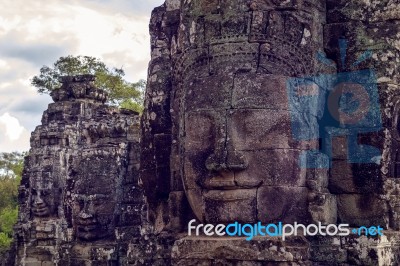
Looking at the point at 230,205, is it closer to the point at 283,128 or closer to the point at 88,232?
the point at 283,128

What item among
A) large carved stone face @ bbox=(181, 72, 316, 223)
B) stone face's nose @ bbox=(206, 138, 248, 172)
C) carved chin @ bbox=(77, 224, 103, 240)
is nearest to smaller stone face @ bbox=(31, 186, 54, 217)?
carved chin @ bbox=(77, 224, 103, 240)

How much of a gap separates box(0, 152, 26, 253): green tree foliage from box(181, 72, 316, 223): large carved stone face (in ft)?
67.3

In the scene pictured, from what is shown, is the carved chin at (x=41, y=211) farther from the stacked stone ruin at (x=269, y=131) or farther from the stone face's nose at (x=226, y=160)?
the stone face's nose at (x=226, y=160)

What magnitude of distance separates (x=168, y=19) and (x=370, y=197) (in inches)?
114

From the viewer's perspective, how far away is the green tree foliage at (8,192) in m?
32.8

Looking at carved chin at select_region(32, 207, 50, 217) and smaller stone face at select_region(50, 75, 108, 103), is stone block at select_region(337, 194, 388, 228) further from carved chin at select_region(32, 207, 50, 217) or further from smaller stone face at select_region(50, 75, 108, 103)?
carved chin at select_region(32, 207, 50, 217)

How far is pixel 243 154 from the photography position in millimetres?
6035

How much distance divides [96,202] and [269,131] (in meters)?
5.43

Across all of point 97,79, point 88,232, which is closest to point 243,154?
point 88,232

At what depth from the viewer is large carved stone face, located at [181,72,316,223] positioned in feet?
19.6

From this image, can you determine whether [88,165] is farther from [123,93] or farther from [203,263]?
[123,93]

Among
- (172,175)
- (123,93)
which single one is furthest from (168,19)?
(123,93)

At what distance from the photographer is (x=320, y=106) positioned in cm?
668

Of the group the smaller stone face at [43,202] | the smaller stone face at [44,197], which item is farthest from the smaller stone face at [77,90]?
the smaller stone face at [43,202]
